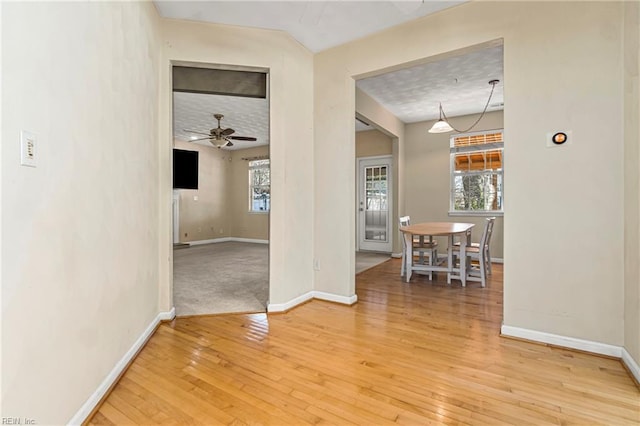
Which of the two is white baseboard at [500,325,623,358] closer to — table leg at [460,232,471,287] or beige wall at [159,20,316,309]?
table leg at [460,232,471,287]

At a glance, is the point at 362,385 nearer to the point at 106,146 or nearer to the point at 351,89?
the point at 106,146

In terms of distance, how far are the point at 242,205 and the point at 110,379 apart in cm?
769

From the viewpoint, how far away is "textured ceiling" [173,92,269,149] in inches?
201

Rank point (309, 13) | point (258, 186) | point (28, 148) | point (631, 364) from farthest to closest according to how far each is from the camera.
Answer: point (258, 186)
point (309, 13)
point (631, 364)
point (28, 148)

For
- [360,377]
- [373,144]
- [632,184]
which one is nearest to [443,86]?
[373,144]

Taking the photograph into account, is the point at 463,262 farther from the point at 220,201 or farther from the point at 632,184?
the point at 220,201

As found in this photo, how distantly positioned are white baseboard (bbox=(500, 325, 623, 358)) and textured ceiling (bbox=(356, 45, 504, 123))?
2.73 meters

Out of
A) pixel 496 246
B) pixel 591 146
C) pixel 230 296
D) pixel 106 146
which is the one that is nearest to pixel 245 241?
pixel 230 296

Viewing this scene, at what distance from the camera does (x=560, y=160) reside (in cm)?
224

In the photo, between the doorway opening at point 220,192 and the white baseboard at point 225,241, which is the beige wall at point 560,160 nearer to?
the doorway opening at point 220,192

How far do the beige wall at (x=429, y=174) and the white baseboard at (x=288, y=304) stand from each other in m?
3.61

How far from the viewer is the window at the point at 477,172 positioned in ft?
18.6

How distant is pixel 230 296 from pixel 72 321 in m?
2.13

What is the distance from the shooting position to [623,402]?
162 cm
